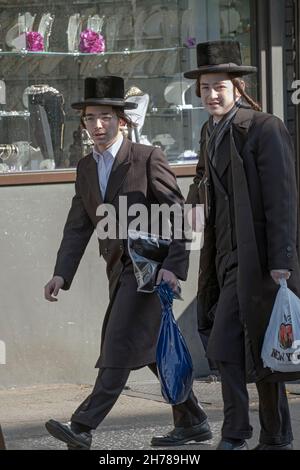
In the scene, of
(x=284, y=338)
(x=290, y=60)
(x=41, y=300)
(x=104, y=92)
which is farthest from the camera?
(x=290, y=60)

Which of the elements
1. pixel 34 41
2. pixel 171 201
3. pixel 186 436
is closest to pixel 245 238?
pixel 171 201

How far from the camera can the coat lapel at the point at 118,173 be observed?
20.5ft

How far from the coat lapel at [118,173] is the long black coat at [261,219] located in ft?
2.38

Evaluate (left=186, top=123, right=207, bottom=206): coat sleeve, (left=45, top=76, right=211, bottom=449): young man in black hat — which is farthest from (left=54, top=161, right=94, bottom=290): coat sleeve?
(left=186, top=123, right=207, bottom=206): coat sleeve

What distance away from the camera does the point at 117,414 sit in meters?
7.66

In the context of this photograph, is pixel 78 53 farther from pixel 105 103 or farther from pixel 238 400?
pixel 238 400

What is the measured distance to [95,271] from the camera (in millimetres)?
8523

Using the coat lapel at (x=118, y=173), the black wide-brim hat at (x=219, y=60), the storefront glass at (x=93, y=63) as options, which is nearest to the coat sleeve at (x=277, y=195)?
the black wide-brim hat at (x=219, y=60)

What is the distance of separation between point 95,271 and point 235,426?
302cm

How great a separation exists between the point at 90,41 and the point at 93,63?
168 mm

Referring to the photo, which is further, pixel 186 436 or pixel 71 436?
pixel 186 436

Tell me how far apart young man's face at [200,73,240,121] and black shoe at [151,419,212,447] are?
1727 mm

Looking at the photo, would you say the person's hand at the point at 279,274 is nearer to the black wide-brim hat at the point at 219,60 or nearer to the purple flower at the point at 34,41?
the black wide-brim hat at the point at 219,60
